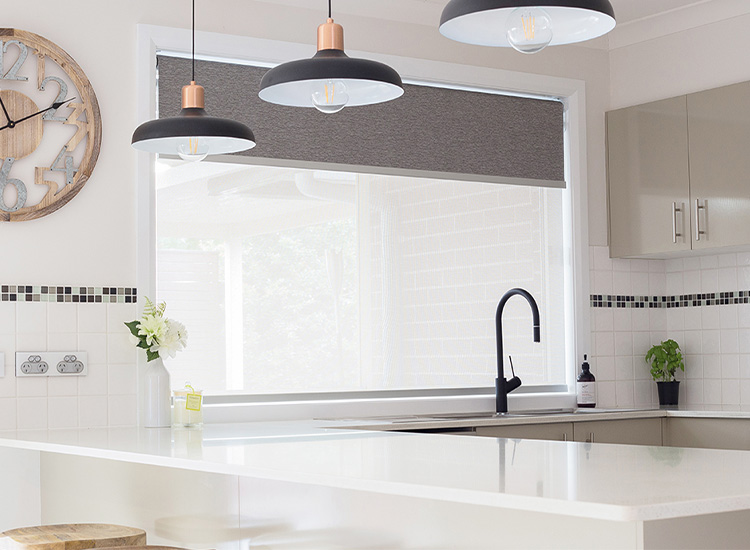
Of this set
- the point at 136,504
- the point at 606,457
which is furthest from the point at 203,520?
the point at 606,457

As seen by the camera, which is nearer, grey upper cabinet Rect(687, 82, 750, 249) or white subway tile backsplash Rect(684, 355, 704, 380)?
grey upper cabinet Rect(687, 82, 750, 249)

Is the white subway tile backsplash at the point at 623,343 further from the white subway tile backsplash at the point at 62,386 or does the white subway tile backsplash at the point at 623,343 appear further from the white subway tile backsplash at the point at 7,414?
the white subway tile backsplash at the point at 7,414

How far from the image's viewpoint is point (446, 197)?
4500 mm

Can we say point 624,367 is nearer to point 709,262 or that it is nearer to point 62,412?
point 709,262

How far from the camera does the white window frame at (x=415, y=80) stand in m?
3.85

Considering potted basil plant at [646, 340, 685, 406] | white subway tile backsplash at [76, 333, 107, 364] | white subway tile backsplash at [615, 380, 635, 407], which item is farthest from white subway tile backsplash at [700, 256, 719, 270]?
white subway tile backsplash at [76, 333, 107, 364]

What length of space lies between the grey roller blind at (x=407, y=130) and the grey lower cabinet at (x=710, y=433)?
1.23 m

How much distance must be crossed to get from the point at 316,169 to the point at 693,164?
1.70 meters

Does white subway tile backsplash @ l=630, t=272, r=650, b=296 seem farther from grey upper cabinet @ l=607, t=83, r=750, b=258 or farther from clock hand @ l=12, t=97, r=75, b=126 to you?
clock hand @ l=12, t=97, r=75, b=126

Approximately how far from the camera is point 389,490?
1604 millimetres

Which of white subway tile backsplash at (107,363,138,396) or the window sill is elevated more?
white subway tile backsplash at (107,363,138,396)

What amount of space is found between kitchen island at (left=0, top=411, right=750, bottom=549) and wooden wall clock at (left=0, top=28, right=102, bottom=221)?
87 centimetres

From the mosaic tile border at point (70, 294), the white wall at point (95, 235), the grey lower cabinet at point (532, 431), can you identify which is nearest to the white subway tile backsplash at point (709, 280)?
the grey lower cabinet at point (532, 431)

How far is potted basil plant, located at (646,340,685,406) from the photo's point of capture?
480 centimetres
